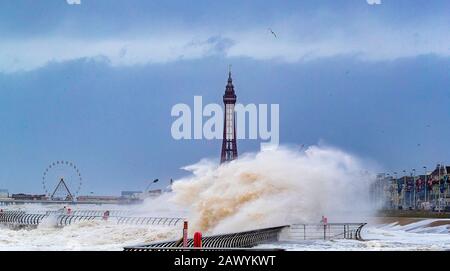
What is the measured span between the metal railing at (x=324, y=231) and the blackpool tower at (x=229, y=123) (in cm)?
127

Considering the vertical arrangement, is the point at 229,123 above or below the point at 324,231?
above

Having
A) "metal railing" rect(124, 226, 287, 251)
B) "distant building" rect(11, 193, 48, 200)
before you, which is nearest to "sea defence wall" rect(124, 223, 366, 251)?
"metal railing" rect(124, 226, 287, 251)

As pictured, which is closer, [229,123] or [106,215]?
[229,123]

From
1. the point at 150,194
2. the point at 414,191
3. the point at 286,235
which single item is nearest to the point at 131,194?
the point at 150,194

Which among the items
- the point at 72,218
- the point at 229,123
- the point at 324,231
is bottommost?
the point at 324,231

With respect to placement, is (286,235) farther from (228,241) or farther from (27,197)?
(27,197)

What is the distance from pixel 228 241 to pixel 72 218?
2008 mm

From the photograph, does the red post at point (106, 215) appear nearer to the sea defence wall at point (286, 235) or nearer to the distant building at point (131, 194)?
the distant building at point (131, 194)

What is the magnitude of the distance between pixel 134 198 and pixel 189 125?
1.01 metres

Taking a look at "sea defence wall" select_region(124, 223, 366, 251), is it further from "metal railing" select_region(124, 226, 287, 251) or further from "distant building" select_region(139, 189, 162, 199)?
"distant building" select_region(139, 189, 162, 199)

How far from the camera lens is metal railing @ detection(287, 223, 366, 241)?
9.46 meters

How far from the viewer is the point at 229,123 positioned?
29.7 ft

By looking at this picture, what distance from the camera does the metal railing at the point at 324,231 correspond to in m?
9.46
